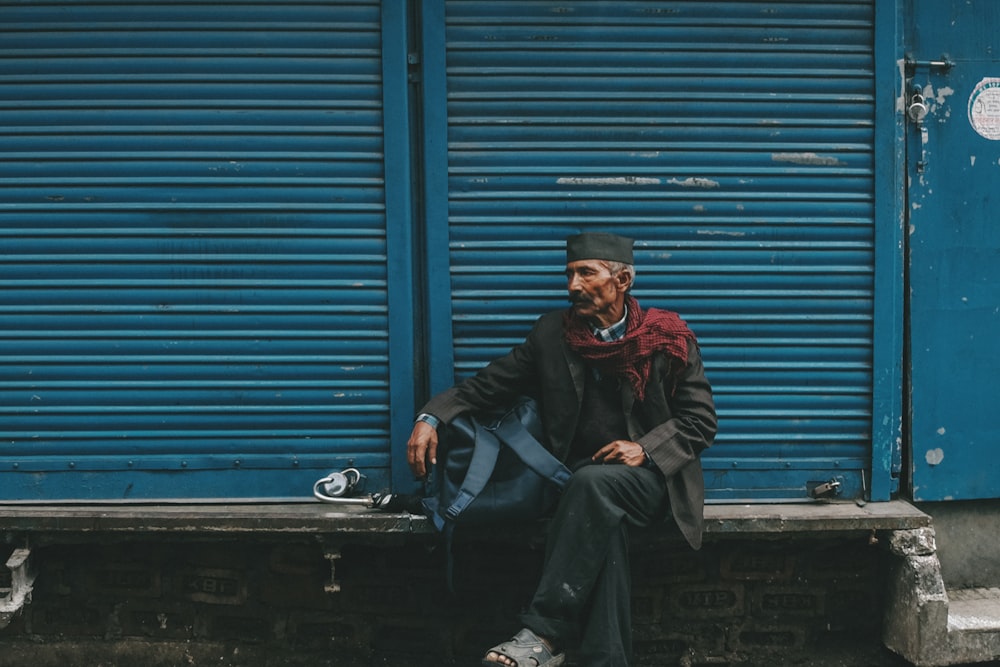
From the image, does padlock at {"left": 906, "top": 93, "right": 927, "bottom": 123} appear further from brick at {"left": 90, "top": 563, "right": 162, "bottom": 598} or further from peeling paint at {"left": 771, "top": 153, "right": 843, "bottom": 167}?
brick at {"left": 90, "top": 563, "right": 162, "bottom": 598}

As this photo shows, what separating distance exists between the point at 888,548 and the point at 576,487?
1.54m

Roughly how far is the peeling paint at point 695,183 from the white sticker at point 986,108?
1.19 meters

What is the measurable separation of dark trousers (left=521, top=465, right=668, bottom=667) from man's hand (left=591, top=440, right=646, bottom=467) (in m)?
0.09

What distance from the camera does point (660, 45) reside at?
3.89 m

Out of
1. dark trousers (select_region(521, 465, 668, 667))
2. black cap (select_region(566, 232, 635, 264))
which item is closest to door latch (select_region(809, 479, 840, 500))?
dark trousers (select_region(521, 465, 668, 667))

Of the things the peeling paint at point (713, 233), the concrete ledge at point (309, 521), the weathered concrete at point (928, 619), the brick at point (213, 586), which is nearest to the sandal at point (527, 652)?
the concrete ledge at point (309, 521)

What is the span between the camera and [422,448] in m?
3.51

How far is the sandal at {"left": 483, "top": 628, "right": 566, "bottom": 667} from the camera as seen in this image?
10.2 ft

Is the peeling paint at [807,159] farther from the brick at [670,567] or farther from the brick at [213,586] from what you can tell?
the brick at [213,586]

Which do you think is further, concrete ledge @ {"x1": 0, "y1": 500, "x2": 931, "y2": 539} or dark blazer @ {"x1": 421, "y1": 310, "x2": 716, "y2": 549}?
concrete ledge @ {"x1": 0, "y1": 500, "x2": 931, "y2": 539}

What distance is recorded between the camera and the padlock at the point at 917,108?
12.9 ft

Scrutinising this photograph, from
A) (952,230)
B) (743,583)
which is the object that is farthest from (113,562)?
(952,230)

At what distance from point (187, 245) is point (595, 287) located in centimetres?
177

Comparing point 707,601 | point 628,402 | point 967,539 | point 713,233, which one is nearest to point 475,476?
point 628,402
